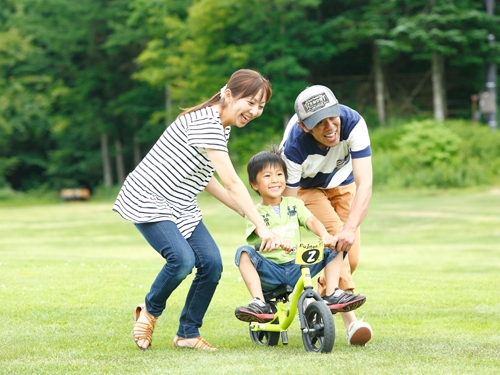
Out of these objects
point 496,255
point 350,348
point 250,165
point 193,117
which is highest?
point 193,117

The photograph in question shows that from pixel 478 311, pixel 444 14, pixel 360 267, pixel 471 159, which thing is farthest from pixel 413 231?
pixel 444 14

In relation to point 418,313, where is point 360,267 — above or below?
below

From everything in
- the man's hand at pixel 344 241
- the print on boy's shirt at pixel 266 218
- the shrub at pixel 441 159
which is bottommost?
the shrub at pixel 441 159

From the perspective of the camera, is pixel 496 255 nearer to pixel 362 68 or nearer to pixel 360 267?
pixel 360 267

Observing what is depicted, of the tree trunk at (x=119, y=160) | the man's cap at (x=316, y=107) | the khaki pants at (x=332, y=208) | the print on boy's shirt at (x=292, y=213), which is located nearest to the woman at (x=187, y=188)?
the man's cap at (x=316, y=107)

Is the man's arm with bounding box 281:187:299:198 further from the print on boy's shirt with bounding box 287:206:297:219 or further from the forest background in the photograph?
the forest background

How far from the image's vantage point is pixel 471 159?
29.8 m

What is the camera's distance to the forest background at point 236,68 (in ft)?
111

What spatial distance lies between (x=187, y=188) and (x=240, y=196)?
617 millimetres

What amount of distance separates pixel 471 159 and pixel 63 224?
13750 mm

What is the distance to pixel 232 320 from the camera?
25.7ft

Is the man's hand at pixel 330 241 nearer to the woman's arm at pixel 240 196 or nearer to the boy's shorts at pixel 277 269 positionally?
the boy's shorts at pixel 277 269

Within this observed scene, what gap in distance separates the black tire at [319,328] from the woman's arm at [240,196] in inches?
21.0

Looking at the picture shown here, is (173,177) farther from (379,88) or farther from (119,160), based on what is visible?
(119,160)
